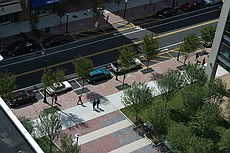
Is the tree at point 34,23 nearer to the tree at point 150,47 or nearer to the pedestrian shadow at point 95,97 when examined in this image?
the pedestrian shadow at point 95,97

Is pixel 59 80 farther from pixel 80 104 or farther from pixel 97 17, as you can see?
pixel 97 17

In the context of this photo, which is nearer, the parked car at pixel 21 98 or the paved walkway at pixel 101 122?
the paved walkway at pixel 101 122

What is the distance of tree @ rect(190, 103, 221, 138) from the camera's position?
189 ft

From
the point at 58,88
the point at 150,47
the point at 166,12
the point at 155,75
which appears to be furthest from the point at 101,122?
the point at 166,12

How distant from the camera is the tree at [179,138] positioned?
5316 cm

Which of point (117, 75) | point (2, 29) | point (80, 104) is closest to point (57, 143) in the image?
point (80, 104)

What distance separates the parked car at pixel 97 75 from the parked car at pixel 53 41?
30.5ft

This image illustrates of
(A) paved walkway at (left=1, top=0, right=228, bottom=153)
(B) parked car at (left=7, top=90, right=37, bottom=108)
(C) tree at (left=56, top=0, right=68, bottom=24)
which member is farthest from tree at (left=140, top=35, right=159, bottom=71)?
(B) parked car at (left=7, top=90, right=37, bottom=108)

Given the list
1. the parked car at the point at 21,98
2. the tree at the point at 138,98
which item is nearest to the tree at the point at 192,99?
the tree at the point at 138,98

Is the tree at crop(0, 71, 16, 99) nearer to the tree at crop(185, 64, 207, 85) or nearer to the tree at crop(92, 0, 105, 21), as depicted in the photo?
the tree at crop(185, 64, 207, 85)

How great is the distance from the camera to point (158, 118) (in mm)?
57031

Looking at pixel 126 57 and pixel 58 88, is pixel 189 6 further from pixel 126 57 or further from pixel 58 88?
pixel 58 88

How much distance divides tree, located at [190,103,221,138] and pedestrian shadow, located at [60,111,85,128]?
1424cm

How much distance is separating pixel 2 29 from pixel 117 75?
68.0 ft
